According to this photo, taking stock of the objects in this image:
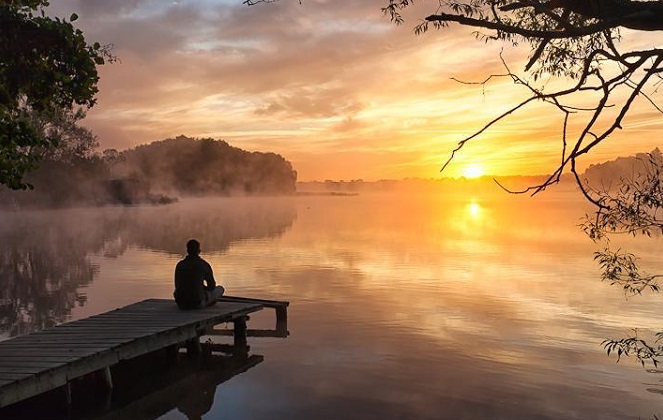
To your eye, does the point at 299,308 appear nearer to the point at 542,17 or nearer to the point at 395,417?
the point at 395,417

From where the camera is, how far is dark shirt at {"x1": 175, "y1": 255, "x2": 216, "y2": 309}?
1476cm

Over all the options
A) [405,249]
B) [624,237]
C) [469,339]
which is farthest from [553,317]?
[624,237]

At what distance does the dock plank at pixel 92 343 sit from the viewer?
31.1 feet

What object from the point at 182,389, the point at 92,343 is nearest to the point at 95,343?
the point at 92,343

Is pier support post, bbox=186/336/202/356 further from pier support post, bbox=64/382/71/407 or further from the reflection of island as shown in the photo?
the reflection of island

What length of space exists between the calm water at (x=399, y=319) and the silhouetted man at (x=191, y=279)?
7.10 feet

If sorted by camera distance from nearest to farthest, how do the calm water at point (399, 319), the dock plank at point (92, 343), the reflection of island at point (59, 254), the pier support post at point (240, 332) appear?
the dock plank at point (92, 343)
the calm water at point (399, 319)
the pier support post at point (240, 332)
the reflection of island at point (59, 254)

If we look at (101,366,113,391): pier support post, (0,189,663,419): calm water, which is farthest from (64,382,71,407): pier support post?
(0,189,663,419): calm water

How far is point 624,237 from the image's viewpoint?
49219mm

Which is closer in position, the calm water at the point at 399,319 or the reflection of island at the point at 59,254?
the calm water at the point at 399,319

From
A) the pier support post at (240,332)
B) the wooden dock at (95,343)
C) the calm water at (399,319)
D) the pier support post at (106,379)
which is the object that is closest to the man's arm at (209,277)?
the wooden dock at (95,343)

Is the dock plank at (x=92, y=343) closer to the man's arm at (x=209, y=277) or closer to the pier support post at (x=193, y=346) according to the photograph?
the man's arm at (x=209, y=277)

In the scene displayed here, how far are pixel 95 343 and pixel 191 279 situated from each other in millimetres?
3734

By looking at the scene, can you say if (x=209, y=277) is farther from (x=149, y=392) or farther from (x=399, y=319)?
(x=399, y=319)
